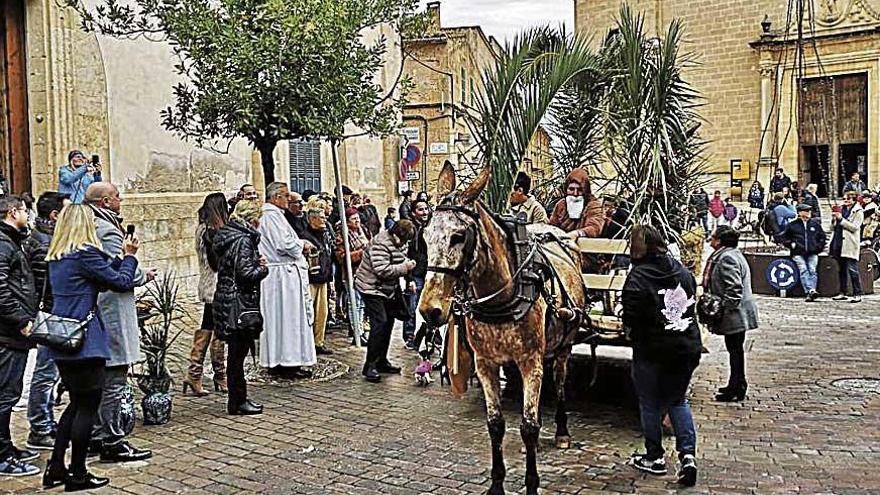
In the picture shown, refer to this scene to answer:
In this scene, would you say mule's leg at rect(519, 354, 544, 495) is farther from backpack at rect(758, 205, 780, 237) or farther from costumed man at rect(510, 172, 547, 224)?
backpack at rect(758, 205, 780, 237)

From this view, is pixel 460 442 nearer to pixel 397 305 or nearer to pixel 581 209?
pixel 581 209

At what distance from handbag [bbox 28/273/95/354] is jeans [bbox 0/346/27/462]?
2.21 ft

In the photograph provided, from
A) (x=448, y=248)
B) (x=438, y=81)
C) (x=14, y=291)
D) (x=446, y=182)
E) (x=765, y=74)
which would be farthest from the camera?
(x=765, y=74)

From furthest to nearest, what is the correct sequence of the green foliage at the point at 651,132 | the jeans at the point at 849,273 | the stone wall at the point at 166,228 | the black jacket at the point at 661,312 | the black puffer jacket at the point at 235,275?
1. the jeans at the point at 849,273
2. the stone wall at the point at 166,228
3. the green foliage at the point at 651,132
4. the black puffer jacket at the point at 235,275
5. the black jacket at the point at 661,312

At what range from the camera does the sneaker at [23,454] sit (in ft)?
20.9

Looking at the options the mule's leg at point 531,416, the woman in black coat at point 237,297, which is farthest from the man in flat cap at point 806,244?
the mule's leg at point 531,416

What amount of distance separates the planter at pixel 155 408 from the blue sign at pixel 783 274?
13.0m

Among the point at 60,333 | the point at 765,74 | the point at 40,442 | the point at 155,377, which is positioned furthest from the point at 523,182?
the point at 765,74

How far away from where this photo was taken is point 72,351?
569cm

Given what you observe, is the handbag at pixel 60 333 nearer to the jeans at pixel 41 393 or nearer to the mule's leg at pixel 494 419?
the jeans at pixel 41 393

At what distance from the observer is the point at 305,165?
17969mm

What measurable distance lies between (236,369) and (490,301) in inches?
120

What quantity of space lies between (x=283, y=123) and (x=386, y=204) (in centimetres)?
1218

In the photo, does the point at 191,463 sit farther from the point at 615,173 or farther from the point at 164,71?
the point at 164,71
